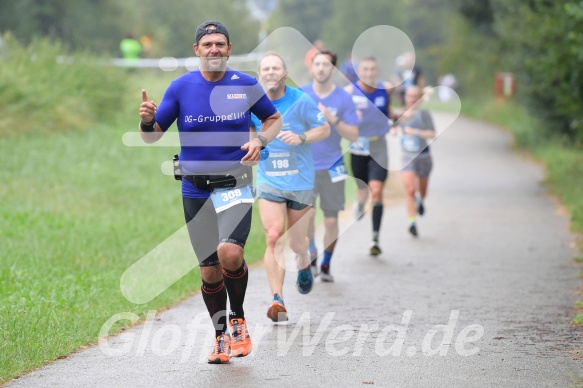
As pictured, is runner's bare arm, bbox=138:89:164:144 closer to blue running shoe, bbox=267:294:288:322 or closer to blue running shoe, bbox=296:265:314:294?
blue running shoe, bbox=267:294:288:322

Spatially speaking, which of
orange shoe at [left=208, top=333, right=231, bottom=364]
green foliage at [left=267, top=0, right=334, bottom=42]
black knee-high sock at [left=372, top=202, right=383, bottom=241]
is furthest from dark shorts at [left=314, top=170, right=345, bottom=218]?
green foliage at [left=267, top=0, right=334, bottom=42]

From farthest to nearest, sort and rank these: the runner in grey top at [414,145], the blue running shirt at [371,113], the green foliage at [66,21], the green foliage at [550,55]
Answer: the green foliage at [66,21] < the green foliage at [550,55] < the runner in grey top at [414,145] < the blue running shirt at [371,113]

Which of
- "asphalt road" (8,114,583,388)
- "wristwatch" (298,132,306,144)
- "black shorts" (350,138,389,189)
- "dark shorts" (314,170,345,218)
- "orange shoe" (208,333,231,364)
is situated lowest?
"asphalt road" (8,114,583,388)

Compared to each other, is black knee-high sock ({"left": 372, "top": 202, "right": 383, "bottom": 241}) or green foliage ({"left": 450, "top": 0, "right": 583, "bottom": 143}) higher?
green foliage ({"left": 450, "top": 0, "right": 583, "bottom": 143})

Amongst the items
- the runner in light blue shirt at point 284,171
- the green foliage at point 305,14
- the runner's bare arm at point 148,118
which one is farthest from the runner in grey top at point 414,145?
the green foliage at point 305,14

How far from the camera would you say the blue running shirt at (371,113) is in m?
12.7

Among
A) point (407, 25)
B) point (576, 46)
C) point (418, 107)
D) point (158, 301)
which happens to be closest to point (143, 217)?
point (418, 107)

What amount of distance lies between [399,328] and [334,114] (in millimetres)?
2804

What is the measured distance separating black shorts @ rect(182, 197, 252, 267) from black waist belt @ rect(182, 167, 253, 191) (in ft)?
0.44

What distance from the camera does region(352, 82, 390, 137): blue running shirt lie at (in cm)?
1273

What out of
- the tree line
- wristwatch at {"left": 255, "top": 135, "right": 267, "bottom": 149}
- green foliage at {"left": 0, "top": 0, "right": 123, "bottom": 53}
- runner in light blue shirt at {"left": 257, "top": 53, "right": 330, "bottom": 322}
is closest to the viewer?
wristwatch at {"left": 255, "top": 135, "right": 267, "bottom": 149}

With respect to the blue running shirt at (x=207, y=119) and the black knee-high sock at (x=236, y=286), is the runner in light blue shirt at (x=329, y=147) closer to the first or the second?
the black knee-high sock at (x=236, y=286)

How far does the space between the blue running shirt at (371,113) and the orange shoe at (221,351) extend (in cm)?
581

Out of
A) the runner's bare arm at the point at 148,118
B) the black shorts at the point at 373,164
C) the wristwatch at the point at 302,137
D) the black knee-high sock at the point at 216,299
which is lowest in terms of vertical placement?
the black knee-high sock at the point at 216,299
